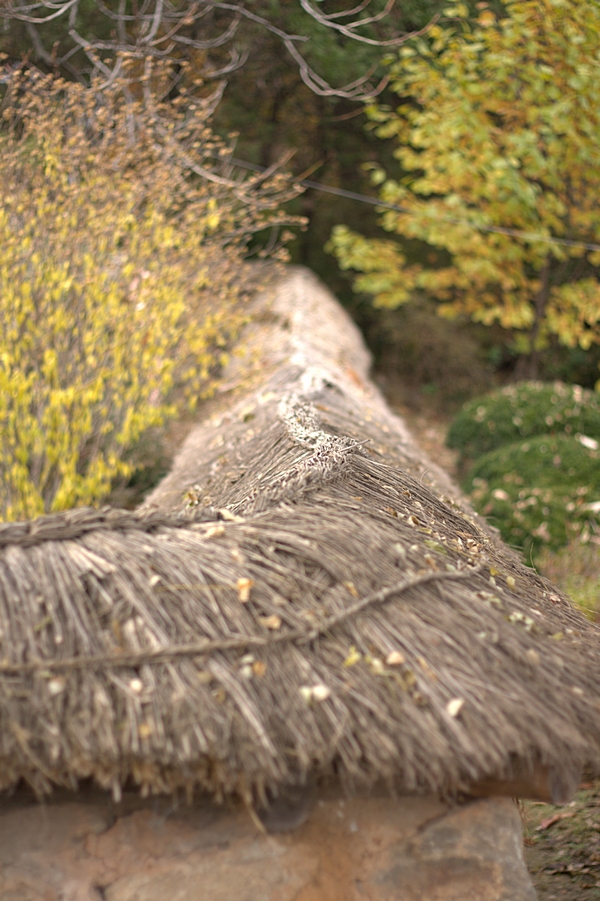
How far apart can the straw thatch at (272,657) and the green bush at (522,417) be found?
4.84m

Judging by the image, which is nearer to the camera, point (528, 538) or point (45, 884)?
point (45, 884)

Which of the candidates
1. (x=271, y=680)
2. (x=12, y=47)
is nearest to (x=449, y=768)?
(x=271, y=680)

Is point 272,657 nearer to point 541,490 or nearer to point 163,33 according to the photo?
point 541,490

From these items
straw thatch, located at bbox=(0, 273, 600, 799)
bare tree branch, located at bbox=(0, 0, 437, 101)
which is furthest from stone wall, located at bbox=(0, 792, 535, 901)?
bare tree branch, located at bbox=(0, 0, 437, 101)

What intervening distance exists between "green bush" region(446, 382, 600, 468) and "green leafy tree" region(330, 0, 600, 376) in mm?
1526

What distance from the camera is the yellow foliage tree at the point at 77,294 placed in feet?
13.0

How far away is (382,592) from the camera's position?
199cm

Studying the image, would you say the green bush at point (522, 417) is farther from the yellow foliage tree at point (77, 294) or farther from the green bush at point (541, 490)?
the yellow foliage tree at point (77, 294)

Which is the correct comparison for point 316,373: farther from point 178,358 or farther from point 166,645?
point 166,645

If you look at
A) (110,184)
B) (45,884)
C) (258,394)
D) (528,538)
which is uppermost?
(110,184)

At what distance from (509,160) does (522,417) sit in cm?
249

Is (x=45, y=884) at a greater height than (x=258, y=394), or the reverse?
(x=45, y=884)

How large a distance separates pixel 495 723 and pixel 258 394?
3215 mm

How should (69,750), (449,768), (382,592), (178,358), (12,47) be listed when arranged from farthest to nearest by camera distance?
(12,47) → (178,358) → (382,592) → (449,768) → (69,750)
